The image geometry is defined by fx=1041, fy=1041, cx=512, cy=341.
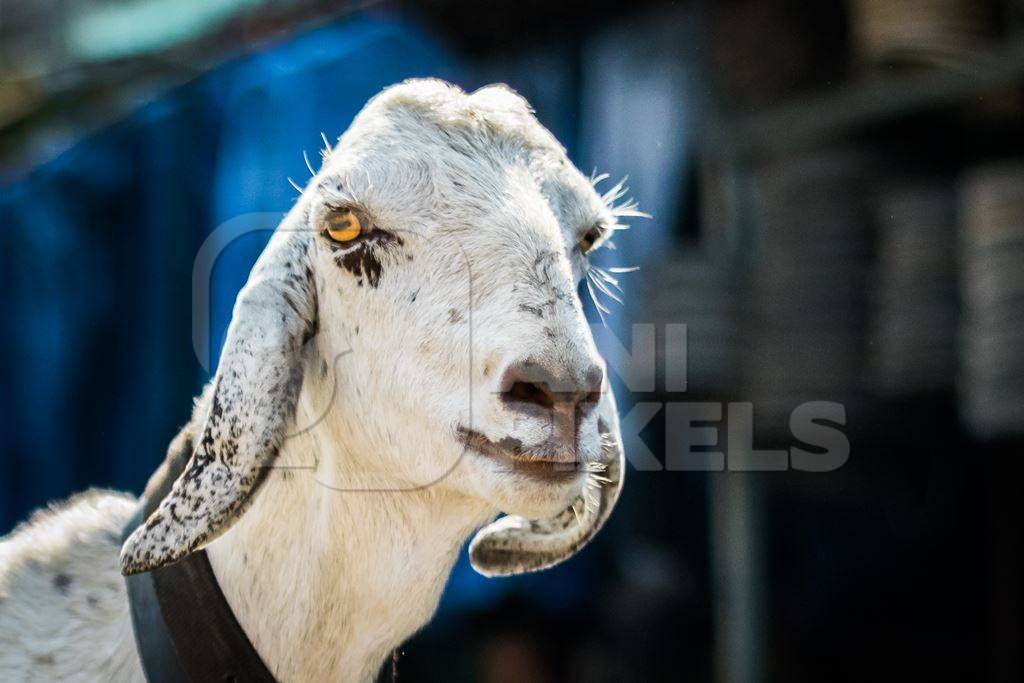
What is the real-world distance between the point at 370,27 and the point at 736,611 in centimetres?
256

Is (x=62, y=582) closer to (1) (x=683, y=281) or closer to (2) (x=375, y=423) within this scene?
(2) (x=375, y=423)

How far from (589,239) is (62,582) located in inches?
53.7

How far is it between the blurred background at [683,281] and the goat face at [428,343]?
1.64 metres

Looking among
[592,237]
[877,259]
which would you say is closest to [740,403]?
[877,259]

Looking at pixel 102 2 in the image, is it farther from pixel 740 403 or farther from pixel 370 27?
pixel 740 403

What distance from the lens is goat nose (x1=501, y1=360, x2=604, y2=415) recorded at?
1.75 metres

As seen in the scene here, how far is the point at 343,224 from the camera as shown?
2.04m

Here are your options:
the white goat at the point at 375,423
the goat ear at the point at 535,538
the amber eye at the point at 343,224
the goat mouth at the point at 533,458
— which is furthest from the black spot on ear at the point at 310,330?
the goat ear at the point at 535,538

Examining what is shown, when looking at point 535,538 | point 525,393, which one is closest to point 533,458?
point 525,393

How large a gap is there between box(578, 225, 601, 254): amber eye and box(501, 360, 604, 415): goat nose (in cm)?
53

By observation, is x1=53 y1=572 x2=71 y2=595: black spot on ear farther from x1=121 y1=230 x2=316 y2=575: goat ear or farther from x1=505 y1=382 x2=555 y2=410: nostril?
x1=505 y1=382 x2=555 y2=410: nostril

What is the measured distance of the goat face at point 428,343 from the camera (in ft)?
6.00

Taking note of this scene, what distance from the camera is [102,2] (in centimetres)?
424

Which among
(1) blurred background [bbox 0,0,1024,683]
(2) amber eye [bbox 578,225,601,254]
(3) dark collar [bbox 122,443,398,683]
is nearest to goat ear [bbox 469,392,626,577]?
(2) amber eye [bbox 578,225,601,254]
